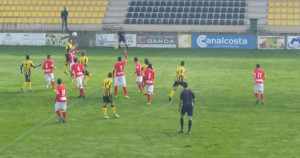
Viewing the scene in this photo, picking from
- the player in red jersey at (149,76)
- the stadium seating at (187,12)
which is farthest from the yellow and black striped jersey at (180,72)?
the stadium seating at (187,12)

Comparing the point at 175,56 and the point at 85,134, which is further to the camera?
the point at 175,56

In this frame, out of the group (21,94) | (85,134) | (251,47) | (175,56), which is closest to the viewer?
(85,134)

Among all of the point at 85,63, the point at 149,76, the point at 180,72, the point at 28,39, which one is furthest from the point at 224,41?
the point at 149,76

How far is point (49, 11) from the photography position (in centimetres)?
6788

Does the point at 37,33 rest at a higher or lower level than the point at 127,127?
higher

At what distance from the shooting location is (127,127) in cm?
2775

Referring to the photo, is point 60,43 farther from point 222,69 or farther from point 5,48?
point 222,69

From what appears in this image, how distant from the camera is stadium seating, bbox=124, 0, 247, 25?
6334 centimetres

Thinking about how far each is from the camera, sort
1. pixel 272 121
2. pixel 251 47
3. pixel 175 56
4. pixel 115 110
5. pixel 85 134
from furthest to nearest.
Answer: pixel 251 47 < pixel 175 56 < pixel 115 110 < pixel 272 121 < pixel 85 134

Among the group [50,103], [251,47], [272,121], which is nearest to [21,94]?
[50,103]

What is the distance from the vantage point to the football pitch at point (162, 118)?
2388 cm

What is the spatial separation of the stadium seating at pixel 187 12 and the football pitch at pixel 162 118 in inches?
610

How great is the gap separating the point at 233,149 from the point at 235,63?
25272 mm

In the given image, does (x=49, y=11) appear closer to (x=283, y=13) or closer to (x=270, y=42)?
(x=270, y=42)
